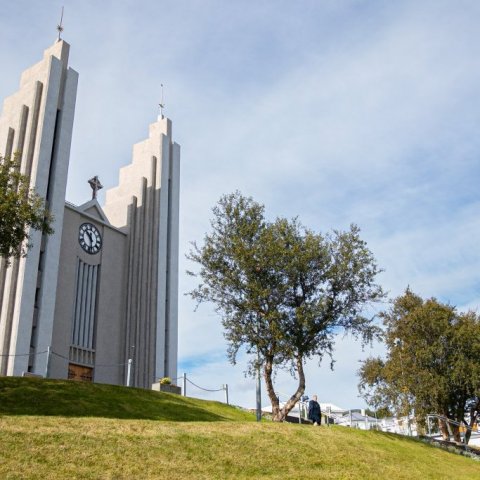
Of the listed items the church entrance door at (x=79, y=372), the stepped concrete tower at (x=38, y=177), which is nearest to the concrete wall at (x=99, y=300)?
the church entrance door at (x=79, y=372)

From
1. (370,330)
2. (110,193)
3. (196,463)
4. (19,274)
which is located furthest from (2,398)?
(110,193)

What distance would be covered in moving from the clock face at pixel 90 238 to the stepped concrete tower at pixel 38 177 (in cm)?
493

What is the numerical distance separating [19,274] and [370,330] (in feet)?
74.6

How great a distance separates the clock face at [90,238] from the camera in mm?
46312

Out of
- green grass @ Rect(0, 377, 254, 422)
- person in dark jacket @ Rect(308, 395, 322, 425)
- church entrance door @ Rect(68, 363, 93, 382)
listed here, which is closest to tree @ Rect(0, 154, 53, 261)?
green grass @ Rect(0, 377, 254, 422)

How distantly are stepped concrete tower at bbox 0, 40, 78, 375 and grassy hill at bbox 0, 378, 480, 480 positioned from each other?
13264 millimetres

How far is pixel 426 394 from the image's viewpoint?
3475cm

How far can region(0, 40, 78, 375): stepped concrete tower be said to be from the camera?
120 feet

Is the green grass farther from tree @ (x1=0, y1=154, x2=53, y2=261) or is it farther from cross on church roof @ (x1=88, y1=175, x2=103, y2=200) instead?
cross on church roof @ (x1=88, y1=175, x2=103, y2=200)

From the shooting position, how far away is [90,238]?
155ft

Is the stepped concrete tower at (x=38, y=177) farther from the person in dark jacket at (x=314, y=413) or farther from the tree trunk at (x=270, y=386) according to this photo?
the person in dark jacket at (x=314, y=413)

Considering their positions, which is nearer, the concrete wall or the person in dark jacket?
the person in dark jacket

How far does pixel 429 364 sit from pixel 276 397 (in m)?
14.2

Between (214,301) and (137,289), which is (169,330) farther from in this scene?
(214,301)
